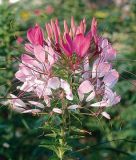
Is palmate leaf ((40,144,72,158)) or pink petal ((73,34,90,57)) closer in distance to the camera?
pink petal ((73,34,90,57))

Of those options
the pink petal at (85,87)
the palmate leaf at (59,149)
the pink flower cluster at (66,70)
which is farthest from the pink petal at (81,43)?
the palmate leaf at (59,149)

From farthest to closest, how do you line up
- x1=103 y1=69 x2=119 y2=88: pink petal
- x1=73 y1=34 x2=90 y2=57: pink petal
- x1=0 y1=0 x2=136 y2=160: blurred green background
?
x1=0 y1=0 x2=136 y2=160: blurred green background < x1=103 y1=69 x2=119 y2=88: pink petal < x1=73 y1=34 x2=90 y2=57: pink petal

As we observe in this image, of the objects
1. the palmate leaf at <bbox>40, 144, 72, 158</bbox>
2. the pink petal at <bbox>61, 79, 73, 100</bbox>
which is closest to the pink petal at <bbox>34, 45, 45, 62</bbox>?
the pink petal at <bbox>61, 79, 73, 100</bbox>

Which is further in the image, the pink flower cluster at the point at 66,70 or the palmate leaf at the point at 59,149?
the palmate leaf at the point at 59,149

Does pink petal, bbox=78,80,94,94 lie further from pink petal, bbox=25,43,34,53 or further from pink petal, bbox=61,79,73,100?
pink petal, bbox=25,43,34,53

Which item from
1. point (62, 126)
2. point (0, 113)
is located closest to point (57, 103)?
point (62, 126)

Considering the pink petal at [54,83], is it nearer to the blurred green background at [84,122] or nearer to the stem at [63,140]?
the stem at [63,140]

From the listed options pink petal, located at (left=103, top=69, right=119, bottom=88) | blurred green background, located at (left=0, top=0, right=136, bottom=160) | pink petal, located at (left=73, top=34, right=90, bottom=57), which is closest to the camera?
pink petal, located at (left=73, top=34, right=90, bottom=57)

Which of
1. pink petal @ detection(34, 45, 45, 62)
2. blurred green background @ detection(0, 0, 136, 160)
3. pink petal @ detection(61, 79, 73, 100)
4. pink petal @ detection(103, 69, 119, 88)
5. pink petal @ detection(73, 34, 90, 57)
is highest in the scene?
pink petal @ detection(73, 34, 90, 57)

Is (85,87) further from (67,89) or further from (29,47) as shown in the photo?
(29,47)
